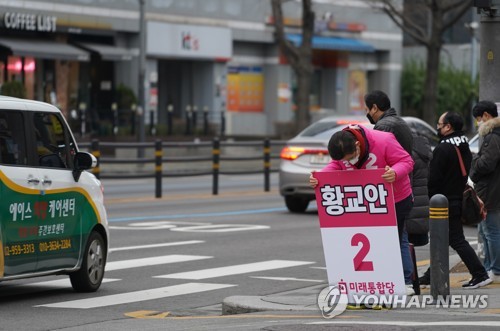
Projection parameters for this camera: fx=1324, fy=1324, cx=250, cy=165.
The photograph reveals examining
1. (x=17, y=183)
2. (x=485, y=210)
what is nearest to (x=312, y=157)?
(x=485, y=210)

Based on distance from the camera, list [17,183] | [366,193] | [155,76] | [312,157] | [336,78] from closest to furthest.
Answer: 1. [366,193]
2. [17,183]
3. [312,157]
4. [155,76]
5. [336,78]

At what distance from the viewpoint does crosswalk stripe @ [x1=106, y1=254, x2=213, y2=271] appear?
1552cm

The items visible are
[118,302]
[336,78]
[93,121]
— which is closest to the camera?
[118,302]

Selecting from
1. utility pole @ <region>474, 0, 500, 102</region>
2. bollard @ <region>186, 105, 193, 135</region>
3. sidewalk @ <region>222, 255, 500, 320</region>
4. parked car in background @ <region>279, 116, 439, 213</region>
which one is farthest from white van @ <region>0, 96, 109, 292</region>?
bollard @ <region>186, 105, 193, 135</region>

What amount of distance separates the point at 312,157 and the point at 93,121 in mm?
25503

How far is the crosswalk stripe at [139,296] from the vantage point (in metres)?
12.3

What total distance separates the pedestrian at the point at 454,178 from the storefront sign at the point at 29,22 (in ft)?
110

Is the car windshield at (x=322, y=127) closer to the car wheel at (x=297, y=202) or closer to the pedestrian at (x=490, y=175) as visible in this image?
the car wheel at (x=297, y=202)

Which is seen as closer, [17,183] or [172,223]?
[17,183]

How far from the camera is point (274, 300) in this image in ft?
38.8

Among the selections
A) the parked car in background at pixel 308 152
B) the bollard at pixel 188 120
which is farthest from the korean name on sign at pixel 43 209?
the bollard at pixel 188 120

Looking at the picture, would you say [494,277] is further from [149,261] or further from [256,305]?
[149,261]

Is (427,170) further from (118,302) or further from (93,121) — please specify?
(93,121)

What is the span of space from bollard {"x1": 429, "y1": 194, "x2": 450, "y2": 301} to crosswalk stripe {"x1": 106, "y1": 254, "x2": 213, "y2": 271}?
5154 millimetres
